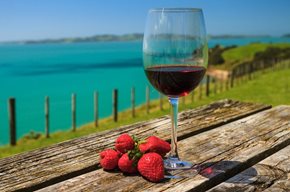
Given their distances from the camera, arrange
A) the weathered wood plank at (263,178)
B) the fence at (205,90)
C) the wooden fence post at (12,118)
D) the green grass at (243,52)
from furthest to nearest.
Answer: the green grass at (243,52)
the fence at (205,90)
the wooden fence post at (12,118)
the weathered wood plank at (263,178)

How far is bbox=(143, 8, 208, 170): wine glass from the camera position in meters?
1.76

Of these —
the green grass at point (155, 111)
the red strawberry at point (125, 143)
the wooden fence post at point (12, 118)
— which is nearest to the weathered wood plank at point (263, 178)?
the red strawberry at point (125, 143)

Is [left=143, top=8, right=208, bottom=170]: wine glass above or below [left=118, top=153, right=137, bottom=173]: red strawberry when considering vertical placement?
above

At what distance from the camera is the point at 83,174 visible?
6.27ft

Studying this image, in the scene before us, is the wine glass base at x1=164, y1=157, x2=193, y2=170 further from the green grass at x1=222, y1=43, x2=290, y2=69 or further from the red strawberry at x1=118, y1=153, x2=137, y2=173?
the green grass at x1=222, y1=43, x2=290, y2=69

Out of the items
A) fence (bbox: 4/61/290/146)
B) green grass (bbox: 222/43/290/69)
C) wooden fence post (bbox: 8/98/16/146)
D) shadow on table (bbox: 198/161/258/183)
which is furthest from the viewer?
green grass (bbox: 222/43/290/69)

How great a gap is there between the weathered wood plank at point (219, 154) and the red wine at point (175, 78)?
408mm

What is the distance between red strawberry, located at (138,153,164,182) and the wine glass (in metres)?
0.34

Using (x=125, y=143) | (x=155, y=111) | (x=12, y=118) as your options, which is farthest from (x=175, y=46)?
(x=155, y=111)

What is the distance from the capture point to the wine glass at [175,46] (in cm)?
176

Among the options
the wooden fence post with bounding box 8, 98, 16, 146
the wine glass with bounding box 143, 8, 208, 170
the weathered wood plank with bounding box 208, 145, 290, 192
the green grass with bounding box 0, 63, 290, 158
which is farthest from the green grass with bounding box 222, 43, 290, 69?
the wine glass with bounding box 143, 8, 208, 170

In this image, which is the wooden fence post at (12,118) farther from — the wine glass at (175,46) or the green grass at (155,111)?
the wine glass at (175,46)

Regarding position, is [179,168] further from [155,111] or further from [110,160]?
[155,111]

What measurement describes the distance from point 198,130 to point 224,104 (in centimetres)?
91
